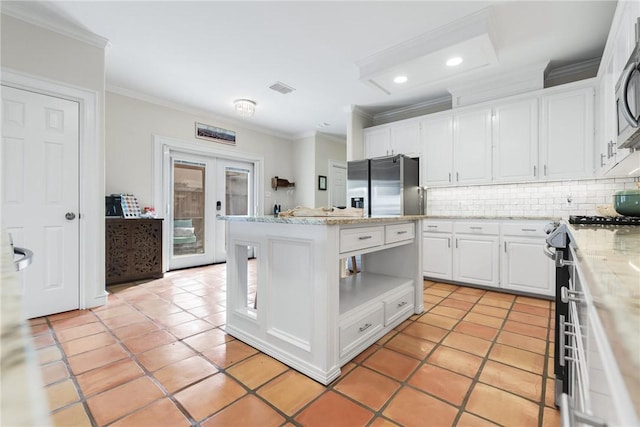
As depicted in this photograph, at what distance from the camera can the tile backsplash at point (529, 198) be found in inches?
128

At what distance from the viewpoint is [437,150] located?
4102 mm

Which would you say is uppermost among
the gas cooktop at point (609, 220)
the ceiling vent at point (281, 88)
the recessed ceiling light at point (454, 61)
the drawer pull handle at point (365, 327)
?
the ceiling vent at point (281, 88)

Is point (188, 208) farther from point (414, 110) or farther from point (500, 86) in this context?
point (500, 86)

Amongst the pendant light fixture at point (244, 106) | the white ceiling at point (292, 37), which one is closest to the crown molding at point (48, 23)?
the white ceiling at point (292, 37)

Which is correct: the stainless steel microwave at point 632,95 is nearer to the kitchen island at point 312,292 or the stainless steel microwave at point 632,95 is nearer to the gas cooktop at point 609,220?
the gas cooktop at point 609,220

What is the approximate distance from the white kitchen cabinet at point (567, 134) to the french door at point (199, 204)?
4691mm

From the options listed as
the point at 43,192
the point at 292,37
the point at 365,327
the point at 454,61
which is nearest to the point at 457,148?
the point at 454,61

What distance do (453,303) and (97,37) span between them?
436cm

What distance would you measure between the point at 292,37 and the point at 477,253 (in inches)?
125

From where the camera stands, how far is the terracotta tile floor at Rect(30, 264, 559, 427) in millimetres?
1391

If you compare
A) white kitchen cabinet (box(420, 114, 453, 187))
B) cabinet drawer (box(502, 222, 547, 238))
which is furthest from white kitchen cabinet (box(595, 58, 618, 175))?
white kitchen cabinet (box(420, 114, 453, 187))

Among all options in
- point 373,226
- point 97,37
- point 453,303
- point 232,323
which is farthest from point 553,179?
point 97,37

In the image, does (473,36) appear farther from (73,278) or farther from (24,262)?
(73,278)

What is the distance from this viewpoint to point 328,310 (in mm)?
1660
